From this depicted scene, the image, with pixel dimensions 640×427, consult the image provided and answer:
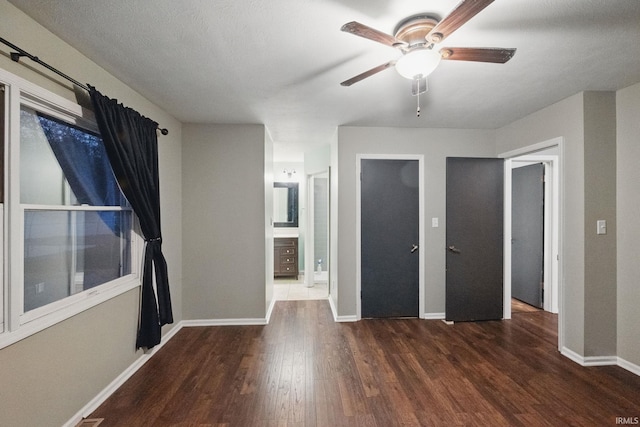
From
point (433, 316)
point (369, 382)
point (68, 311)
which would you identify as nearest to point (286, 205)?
point (433, 316)

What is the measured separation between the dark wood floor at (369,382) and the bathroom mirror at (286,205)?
2.91 m

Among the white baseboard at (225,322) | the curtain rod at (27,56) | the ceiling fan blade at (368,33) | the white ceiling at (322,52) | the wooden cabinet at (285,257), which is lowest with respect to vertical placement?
the white baseboard at (225,322)

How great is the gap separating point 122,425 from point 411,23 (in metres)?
2.96

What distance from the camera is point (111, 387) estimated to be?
77.4 inches

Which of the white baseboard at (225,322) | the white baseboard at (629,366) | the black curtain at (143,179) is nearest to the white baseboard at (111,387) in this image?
the black curtain at (143,179)

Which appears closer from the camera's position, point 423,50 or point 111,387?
point 423,50

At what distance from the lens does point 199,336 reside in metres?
2.86

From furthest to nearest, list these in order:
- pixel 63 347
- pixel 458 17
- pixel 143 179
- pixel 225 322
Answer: pixel 225 322 → pixel 143 179 → pixel 63 347 → pixel 458 17

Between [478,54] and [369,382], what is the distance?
2.34 meters

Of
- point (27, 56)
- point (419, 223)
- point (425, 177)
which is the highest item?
point (27, 56)

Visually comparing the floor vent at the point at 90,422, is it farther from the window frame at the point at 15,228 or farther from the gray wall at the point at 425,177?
the gray wall at the point at 425,177

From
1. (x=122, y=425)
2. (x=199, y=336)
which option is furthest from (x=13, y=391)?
(x=199, y=336)

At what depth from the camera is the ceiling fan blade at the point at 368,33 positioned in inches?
45.3

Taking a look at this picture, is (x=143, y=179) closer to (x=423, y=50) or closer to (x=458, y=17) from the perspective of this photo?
(x=423, y=50)
